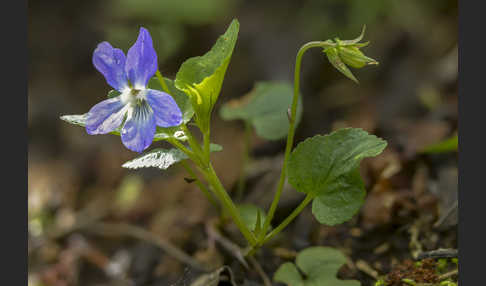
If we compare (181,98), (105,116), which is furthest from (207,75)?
(105,116)

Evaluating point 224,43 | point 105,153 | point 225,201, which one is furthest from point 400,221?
point 105,153

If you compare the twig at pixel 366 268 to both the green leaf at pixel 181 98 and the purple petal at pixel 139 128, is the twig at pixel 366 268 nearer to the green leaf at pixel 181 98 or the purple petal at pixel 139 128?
the green leaf at pixel 181 98

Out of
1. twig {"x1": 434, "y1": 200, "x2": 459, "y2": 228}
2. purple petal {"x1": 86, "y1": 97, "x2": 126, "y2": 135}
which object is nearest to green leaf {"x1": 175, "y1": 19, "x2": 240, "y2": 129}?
purple petal {"x1": 86, "y1": 97, "x2": 126, "y2": 135}

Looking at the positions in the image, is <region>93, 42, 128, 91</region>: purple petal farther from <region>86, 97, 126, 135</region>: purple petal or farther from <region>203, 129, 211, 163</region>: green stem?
<region>203, 129, 211, 163</region>: green stem

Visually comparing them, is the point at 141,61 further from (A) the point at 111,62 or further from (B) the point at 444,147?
(B) the point at 444,147

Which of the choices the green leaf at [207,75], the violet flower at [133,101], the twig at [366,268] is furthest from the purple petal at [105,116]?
the twig at [366,268]

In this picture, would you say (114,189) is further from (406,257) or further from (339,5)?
(339,5)
